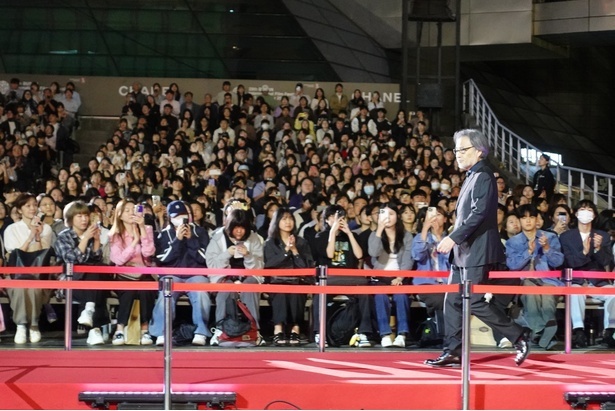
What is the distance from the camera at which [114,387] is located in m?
8.50

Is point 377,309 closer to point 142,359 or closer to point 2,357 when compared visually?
point 142,359

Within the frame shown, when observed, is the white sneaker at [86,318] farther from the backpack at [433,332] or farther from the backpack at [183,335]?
the backpack at [433,332]

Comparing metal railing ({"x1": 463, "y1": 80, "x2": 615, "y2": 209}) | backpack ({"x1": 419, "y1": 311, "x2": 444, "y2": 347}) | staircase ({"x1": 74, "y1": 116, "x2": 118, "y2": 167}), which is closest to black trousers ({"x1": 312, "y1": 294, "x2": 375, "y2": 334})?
backpack ({"x1": 419, "y1": 311, "x2": 444, "y2": 347})

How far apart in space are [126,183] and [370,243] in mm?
6060

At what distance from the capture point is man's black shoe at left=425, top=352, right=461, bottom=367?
942 centimetres

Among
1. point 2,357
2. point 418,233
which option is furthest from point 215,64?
point 2,357

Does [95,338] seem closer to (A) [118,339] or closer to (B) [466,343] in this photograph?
(A) [118,339]

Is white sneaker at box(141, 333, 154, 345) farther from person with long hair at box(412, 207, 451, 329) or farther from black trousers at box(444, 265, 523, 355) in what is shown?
black trousers at box(444, 265, 523, 355)

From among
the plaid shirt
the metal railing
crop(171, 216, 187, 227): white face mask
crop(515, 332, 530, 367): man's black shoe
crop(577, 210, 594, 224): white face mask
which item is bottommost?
crop(515, 332, 530, 367): man's black shoe

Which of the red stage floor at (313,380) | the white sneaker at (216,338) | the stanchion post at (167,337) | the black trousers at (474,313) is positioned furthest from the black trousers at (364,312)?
the stanchion post at (167,337)

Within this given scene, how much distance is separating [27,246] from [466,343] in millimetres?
5655

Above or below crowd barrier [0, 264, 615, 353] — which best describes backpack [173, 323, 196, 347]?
below

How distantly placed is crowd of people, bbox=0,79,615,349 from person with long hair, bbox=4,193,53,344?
0.02 m

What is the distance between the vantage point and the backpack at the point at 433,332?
11.2 metres
